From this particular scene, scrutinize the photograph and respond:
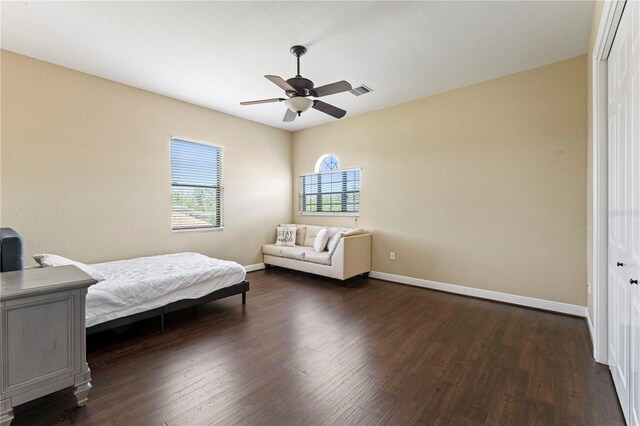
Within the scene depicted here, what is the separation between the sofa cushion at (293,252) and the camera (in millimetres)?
5032

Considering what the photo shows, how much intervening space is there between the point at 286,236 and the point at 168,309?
2.99 m

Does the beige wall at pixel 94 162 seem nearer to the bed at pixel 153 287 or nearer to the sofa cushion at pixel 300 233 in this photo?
the bed at pixel 153 287

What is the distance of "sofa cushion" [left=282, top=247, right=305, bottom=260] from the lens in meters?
5.03

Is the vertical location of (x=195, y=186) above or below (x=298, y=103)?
below

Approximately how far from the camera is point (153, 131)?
4258 millimetres

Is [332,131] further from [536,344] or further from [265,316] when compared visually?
[536,344]

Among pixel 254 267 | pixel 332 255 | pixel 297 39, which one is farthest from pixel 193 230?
pixel 297 39

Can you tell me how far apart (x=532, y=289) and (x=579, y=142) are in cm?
182

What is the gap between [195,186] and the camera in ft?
15.8

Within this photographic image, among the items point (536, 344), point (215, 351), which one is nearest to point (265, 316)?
point (215, 351)

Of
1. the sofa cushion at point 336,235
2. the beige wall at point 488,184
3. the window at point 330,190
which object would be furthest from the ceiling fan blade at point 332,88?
the window at point 330,190

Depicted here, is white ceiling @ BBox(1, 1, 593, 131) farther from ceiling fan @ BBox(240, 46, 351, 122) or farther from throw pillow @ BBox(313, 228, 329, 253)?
throw pillow @ BBox(313, 228, 329, 253)

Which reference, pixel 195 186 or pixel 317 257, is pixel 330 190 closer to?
pixel 317 257

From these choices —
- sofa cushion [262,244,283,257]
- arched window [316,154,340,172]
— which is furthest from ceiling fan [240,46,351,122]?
sofa cushion [262,244,283,257]
